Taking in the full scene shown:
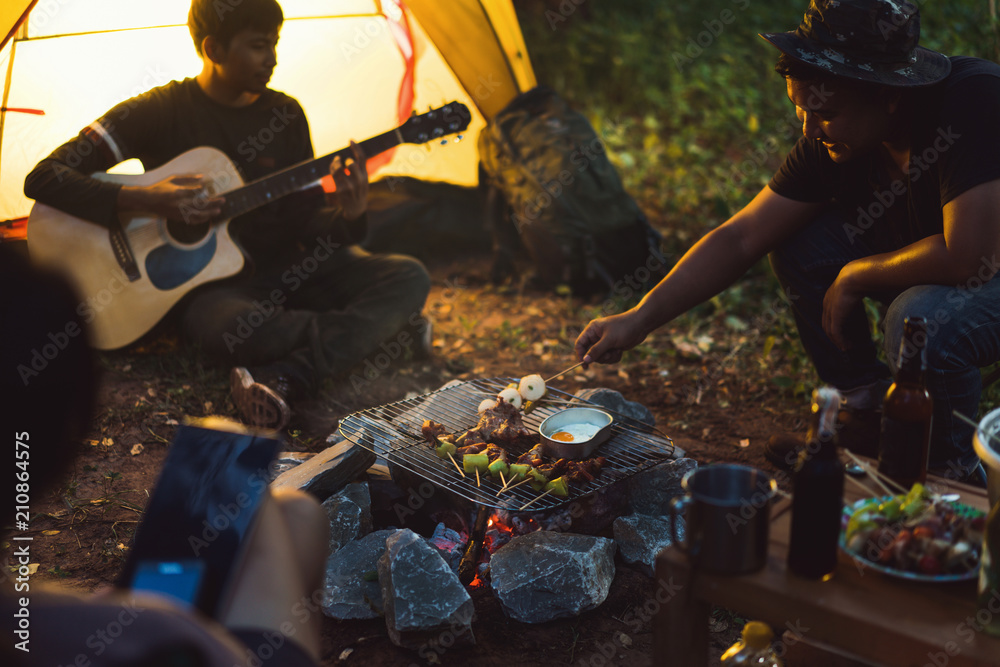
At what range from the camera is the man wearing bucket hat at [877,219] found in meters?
2.40

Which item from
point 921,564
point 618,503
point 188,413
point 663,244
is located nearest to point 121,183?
point 188,413

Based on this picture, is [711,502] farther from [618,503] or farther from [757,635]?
[618,503]

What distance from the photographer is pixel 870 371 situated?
3137mm

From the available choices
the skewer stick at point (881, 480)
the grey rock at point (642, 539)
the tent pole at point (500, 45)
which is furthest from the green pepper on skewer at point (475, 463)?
the tent pole at point (500, 45)

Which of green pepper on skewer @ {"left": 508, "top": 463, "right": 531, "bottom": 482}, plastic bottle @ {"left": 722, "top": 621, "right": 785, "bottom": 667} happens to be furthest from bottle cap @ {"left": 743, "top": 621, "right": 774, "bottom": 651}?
green pepper on skewer @ {"left": 508, "top": 463, "right": 531, "bottom": 482}

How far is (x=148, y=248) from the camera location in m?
3.92

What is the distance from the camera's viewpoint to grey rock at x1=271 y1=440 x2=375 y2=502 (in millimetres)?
2793

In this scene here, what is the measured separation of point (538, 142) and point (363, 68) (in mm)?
1211

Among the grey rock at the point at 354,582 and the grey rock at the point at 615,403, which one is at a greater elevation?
the grey rock at the point at 615,403

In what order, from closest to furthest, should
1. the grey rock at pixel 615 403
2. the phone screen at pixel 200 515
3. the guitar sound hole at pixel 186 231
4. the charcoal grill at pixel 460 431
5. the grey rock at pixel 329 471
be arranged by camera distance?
1. the phone screen at pixel 200 515
2. the charcoal grill at pixel 460 431
3. the grey rock at pixel 329 471
4. the grey rock at pixel 615 403
5. the guitar sound hole at pixel 186 231

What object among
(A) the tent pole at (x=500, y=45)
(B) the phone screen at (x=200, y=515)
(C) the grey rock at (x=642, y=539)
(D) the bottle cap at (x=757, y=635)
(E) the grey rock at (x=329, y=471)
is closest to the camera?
(B) the phone screen at (x=200, y=515)

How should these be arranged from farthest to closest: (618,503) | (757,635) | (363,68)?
(363,68) → (618,503) → (757,635)

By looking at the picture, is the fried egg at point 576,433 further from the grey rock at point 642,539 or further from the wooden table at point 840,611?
the wooden table at point 840,611

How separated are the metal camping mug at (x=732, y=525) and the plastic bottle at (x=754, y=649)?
0.86 ft
